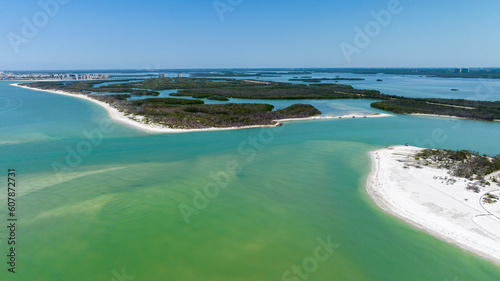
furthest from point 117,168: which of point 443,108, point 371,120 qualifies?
point 443,108

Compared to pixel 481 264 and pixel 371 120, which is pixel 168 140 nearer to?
pixel 481 264

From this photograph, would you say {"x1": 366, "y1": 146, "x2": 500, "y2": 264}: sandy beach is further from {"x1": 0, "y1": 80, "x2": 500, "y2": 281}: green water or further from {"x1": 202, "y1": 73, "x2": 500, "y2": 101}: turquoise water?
{"x1": 202, "y1": 73, "x2": 500, "y2": 101}: turquoise water

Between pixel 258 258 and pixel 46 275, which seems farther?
pixel 258 258

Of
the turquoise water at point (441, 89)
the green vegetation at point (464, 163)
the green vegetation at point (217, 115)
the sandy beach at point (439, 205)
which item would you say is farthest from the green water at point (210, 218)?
the turquoise water at point (441, 89)

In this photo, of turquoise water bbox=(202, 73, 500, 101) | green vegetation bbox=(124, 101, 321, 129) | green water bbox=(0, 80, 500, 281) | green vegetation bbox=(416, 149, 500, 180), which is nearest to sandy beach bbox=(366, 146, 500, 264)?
green water bbox=(0, 80, 500, 281)

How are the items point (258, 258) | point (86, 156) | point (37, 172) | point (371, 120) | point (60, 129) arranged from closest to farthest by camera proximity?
1. point (258, 258)
2. point (37, 172)
3. point (86, 156)
4. point (60, 129)
5. point (371, 120)

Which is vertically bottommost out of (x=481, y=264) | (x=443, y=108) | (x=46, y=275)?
(x=46, y=275)

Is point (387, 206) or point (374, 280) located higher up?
point (387, 206)
